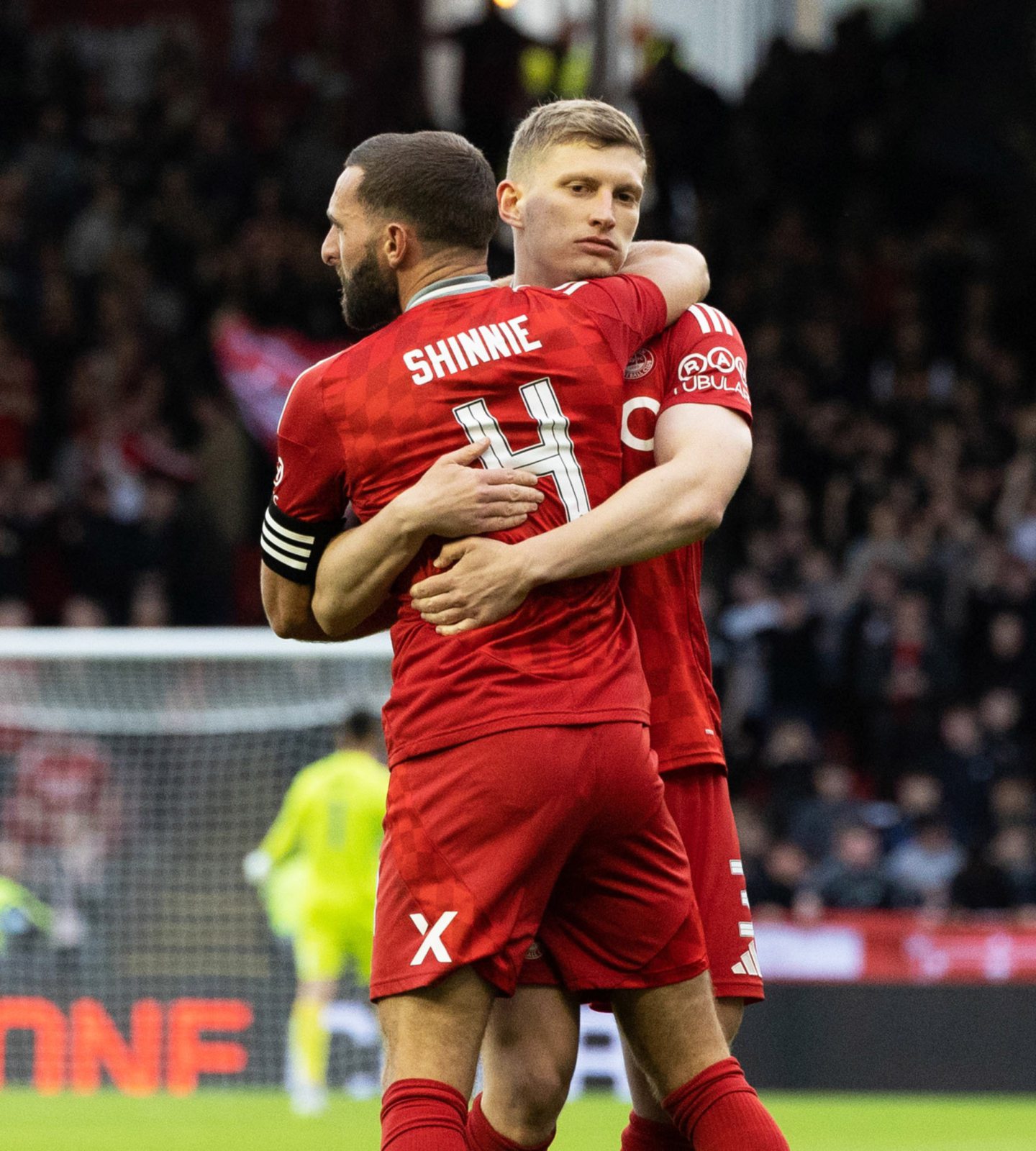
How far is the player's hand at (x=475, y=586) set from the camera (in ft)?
10.3

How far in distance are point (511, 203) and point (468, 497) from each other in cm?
67

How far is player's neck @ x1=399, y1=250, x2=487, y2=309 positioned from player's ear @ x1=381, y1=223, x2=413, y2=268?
0.03 m

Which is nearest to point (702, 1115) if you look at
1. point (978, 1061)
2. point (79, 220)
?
point (978, 1061)

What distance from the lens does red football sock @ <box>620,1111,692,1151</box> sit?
3.64m

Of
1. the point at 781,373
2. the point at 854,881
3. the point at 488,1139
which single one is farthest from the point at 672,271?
the point at 781,373

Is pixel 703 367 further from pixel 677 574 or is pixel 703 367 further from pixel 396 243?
pixel 396 243

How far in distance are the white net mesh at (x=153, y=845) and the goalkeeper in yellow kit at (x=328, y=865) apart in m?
0.34

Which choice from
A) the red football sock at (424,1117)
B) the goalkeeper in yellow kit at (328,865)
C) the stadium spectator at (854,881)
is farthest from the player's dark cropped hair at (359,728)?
the red football sock at (424,1117)

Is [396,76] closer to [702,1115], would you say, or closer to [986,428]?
[986,428]

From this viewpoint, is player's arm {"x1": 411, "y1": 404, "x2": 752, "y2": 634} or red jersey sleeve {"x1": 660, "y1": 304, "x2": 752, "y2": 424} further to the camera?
red jersey sleeve {"x1": 660, "y1": 304, "x2": 752, "y2": 424}

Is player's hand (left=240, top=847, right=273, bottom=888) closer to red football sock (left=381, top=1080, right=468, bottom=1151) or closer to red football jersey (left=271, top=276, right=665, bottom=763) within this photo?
red football jersey (left=271, top=276, right=665, bottom=763)

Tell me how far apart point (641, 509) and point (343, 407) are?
0.50 m

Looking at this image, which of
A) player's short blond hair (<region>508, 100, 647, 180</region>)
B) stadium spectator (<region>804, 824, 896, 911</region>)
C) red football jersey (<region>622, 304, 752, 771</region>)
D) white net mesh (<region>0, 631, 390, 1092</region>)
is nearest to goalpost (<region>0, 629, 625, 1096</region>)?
white net mesh (<region>0, 631, 390, 1092</region>)

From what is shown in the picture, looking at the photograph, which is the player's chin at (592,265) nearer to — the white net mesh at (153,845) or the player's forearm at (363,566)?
the player's forearm at (363,566)
